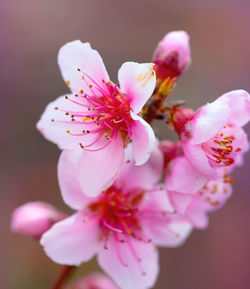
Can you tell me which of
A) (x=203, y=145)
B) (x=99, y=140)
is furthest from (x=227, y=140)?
(x=99, y=140)

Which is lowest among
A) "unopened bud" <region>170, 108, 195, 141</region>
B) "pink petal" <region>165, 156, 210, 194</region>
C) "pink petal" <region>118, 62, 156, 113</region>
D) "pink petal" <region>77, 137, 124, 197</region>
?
"pink petal" <region>165, 156, 210, 194</region>

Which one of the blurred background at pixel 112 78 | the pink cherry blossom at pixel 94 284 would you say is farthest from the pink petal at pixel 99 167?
the blurred background at pixel 112 78

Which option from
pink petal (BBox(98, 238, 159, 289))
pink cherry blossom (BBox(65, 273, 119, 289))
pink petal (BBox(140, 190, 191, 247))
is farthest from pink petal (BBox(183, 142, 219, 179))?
pink cherry blossom (BBox(65, 273, 119, 289))

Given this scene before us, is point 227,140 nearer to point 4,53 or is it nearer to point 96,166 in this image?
point 96,166

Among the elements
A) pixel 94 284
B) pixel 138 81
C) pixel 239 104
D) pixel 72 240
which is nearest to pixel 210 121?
pixel 239 104

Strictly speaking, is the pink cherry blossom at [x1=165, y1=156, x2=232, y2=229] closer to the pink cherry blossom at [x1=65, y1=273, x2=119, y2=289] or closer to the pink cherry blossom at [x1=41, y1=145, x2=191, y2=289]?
the pink cherry blossom at [x1=41, y1=145, x2=191, y2=289]

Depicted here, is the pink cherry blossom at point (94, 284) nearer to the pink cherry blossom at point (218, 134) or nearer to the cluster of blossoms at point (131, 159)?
the cluster of blossoms at point (131, 159)
